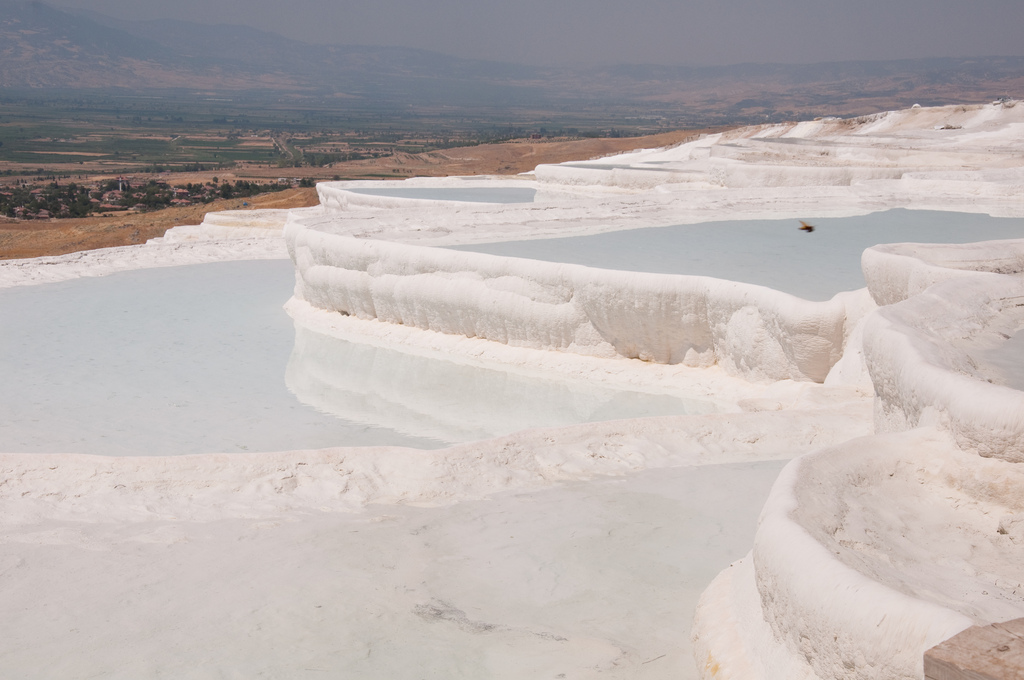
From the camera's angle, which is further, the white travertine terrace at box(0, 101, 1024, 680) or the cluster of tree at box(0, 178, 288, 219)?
the cluster of tree at box(0, 178, 288, 219)

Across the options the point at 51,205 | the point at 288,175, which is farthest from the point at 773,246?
the point at 288,175

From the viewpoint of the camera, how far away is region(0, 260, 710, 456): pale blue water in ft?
14.8

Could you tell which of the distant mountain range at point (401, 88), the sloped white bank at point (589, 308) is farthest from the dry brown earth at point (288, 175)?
the distant mountain range at point (401, 88)

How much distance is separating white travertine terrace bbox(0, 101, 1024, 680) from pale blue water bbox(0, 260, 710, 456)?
1.08ft

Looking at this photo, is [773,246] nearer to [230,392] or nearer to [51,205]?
[230,392]

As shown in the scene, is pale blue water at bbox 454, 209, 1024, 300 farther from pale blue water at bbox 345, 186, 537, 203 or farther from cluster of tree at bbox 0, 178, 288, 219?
cluster of tree at bbox 0, 178, 288, 219

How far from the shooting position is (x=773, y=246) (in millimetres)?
6270

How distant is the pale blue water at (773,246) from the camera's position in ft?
17.7

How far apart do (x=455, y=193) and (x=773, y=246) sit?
229 inches

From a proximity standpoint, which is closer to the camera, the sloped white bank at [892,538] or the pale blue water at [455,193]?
the sloped white bank at [892,538]

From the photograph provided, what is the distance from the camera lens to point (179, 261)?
9.14 m

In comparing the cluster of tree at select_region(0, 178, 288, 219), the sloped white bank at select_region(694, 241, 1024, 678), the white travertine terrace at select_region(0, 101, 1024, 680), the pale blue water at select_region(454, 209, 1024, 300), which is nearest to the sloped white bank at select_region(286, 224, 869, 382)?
the white travertine terrace at select_region(0, 101, 1024, 680)

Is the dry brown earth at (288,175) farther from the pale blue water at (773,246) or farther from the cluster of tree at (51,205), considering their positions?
the pale blue water at (773,246)

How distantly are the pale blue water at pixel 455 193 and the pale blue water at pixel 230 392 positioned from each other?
13.9 feet
